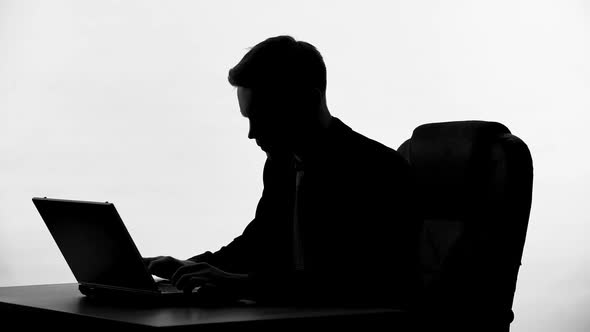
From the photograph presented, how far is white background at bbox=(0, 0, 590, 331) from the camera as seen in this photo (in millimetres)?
3713

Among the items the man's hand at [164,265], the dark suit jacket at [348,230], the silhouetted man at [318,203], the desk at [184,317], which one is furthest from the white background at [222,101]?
the desk at [184,317]

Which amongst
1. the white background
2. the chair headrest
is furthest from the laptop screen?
the white background

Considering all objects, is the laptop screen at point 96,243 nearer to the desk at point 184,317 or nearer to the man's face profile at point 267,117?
the desk at point 184,317

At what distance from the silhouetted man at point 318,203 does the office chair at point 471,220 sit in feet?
0.33

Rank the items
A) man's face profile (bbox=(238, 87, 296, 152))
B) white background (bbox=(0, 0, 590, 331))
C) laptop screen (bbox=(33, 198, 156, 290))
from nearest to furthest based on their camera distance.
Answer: laptop screen (bbox=(33, 198, 156, 290)), man's face profile (bbox=(238, 87, 296, 152)), white background (bbox=(0, 0, 590, 331))

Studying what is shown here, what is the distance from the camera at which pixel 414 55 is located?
4.10m

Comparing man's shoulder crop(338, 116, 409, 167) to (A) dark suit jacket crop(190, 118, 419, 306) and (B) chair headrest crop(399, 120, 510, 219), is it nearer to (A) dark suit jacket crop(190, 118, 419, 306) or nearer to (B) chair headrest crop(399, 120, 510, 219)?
(A) dark suit jacket crop(190, 118, 419, 306)

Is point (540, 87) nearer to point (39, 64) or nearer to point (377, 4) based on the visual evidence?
point (377, 4)

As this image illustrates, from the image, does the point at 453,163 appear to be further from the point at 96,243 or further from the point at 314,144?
the point at 96,243

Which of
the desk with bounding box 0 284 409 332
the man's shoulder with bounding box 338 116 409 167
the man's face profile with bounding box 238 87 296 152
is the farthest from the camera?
the man's shoulder with bounding box 338 116 409 167

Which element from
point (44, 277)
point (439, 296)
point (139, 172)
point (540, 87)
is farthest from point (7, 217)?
point (540, 87)

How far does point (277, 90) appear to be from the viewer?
Result: 182 cm

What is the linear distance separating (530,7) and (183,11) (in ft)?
6.02

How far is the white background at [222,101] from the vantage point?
3.71m
